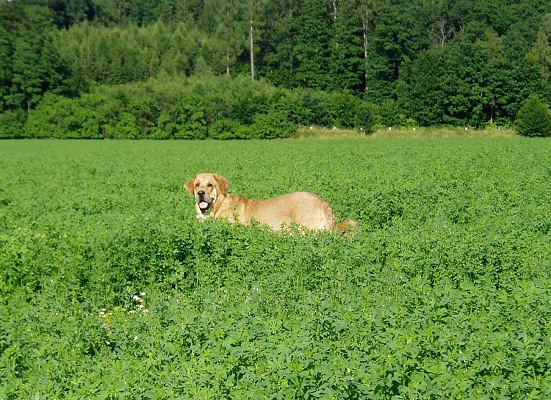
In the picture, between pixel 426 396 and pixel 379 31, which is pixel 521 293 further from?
pixel 379 31

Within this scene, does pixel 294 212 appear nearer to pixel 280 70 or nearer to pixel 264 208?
pixel 264 208

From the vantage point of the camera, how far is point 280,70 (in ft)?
271

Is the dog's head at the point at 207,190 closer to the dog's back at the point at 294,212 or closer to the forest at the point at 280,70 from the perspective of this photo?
the dog's back at the point at 294,212

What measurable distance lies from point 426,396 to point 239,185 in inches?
483

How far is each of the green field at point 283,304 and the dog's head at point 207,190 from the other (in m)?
0.44

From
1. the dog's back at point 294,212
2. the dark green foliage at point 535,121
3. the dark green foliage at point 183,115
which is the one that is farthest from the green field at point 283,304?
the dark green foliage at point 183,115

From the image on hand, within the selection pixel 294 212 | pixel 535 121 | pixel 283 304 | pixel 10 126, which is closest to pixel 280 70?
pixel 10 126

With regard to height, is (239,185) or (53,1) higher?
(53,1)

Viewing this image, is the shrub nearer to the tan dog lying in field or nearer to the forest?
the forest

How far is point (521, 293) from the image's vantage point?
18.4ft

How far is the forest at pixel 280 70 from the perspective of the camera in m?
62.5

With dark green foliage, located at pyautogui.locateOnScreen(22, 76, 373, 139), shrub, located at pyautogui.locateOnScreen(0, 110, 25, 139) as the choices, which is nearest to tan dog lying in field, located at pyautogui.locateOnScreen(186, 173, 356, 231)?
dark green foliage, located at pyautogui.locateOnScreen(22, 76, 373, 139)

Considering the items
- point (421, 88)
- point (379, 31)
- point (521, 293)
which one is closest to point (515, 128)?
point (421, 88)

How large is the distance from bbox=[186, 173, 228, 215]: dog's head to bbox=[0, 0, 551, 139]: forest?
48.8m
